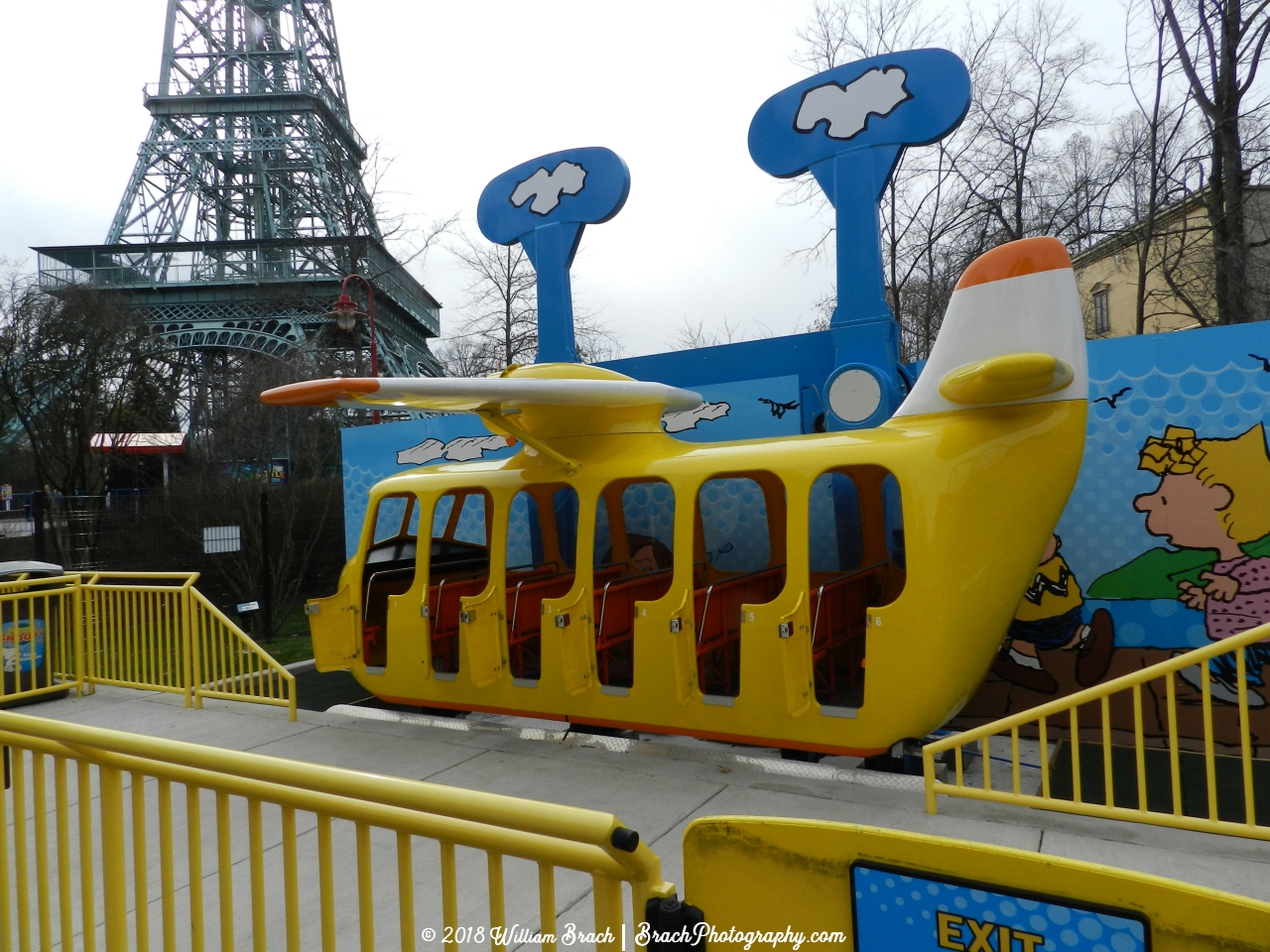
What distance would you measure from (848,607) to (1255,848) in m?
2.81

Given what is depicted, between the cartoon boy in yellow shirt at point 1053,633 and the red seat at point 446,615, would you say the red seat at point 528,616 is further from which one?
the cartoon boy in yellow shirt at point 1053,633

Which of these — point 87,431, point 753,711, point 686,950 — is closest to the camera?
point 686,950

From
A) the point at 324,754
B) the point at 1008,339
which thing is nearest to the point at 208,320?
the point at 324,754

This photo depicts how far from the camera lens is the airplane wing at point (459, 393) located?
16.0 ft

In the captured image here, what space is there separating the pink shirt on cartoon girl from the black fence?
38.4ft

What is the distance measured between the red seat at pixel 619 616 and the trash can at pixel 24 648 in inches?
232

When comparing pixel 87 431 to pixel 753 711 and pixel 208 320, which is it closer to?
pixel 753 711

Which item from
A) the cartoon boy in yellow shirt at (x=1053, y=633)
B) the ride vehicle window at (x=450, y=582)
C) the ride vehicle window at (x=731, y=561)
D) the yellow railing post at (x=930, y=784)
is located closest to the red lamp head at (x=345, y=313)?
the ride vehicle window at (x=450, y=582)

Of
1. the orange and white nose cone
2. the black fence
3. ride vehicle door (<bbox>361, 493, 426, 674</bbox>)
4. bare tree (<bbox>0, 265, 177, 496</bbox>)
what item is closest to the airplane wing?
ride vehicle door (<bbox>361, 493, 426, 674</bbox>)

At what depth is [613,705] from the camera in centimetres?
564

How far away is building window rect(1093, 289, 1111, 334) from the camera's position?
23.5 metres

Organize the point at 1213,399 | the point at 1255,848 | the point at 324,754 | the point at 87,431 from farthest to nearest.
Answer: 1. the point at 87,431
2. the point at 324,754
3. the point at 1213,399
4. the point at 1255,848

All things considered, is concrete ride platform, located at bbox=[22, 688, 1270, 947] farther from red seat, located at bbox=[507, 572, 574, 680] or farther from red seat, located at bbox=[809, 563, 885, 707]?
red seat, located at bbox=[809, 563, 885, 707]

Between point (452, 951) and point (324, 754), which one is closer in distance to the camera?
point (452, 951)
